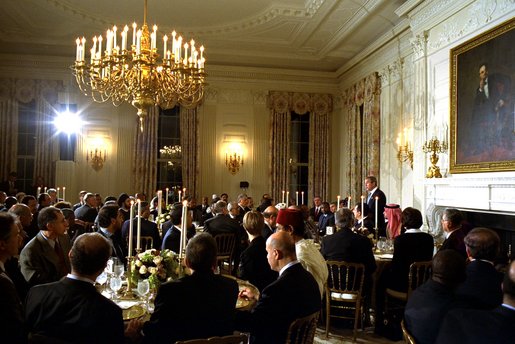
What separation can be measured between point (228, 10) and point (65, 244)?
→ 730 centimetres

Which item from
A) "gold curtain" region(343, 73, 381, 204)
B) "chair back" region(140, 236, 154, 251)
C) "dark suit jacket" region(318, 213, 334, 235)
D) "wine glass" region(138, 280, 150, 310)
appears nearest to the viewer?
"wine glass" region(138, 280, 150, 310)

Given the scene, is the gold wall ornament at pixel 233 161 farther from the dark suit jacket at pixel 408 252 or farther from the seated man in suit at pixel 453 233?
the seated man in suit at pixel 453 233

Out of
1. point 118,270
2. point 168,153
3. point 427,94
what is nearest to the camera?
point 118,270

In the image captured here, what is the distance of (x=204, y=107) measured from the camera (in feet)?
44.2

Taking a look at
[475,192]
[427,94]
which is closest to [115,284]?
[475,192]

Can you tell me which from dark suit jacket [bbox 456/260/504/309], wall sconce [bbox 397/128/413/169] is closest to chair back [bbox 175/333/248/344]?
dark suit jacket [bbox 456/260/504/309]

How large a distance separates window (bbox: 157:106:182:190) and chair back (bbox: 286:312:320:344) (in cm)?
1137

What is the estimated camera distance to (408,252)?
15.3 ft

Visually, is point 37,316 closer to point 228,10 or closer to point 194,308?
point 194,308

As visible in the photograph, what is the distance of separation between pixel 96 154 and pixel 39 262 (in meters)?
9.89

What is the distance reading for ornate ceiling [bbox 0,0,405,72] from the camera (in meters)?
9.48

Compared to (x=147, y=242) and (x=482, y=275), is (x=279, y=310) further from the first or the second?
(x=147, y=242)

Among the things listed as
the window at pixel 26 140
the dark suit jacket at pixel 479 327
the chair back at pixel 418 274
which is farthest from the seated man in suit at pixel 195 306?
the window at pixel 26 140

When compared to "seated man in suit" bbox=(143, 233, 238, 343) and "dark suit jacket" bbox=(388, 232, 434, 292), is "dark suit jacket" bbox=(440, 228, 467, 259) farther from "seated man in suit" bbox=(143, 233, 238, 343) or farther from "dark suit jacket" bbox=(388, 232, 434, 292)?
"seated man in suit" bbox=(143, 233, 238, 343)
